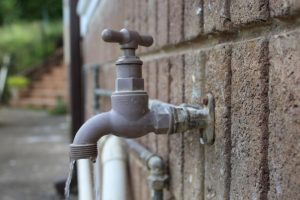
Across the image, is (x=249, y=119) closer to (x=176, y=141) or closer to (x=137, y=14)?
(x=176, y=141)

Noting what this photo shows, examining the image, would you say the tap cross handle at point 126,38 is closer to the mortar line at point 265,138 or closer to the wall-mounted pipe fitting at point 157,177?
the mortar line at point 265,138

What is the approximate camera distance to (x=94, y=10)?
2742 millimetres

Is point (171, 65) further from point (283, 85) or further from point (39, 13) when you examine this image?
point (39, 13)

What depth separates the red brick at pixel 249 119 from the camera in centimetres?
69

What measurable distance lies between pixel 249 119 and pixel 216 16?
219 mm

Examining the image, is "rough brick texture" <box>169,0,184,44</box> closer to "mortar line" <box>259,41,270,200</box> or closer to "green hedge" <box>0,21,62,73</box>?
"mortar line" <box>259,41,270,200</box>

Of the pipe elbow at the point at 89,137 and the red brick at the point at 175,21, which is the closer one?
the pipe elbow at the point at 89,137

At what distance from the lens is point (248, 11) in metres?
0.71

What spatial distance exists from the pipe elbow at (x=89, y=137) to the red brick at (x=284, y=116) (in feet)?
1.16

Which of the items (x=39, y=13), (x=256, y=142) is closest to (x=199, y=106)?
(x=256, y=142)

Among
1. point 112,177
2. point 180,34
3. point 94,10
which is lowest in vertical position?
point 112,177

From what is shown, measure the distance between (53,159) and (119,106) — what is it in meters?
3.95

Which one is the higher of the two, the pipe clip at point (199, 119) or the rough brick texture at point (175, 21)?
the rough brick texture at point (175, 21)

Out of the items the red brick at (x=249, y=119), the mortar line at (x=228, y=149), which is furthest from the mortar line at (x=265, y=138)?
the mortar line at (x=228, y=149)
